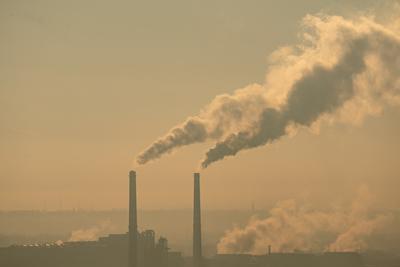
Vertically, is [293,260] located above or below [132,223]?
below

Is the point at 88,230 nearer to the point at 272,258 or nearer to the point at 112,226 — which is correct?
the point at 112,226

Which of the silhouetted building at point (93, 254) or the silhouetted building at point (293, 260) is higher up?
the silhouetted building at point (93, 254)

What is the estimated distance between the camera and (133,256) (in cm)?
4900

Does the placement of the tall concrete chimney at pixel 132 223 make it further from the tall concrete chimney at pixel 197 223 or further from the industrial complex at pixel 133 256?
the tall concrete chimney at pixel 197 223

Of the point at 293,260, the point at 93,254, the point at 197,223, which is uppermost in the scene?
the point at 197,223

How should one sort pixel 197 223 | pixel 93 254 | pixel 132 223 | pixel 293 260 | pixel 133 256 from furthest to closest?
pixel 293 260
pixel 93 254
pixel 132 223
pixel 197 223
pixel 133 256

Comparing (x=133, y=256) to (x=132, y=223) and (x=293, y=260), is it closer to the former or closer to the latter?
(x=132, y=223)

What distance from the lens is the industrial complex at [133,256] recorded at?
4941cm

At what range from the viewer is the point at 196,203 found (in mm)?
48688

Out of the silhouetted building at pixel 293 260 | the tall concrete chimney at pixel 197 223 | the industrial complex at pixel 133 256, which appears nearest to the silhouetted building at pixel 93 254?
the industrial complex at pixel 133 256

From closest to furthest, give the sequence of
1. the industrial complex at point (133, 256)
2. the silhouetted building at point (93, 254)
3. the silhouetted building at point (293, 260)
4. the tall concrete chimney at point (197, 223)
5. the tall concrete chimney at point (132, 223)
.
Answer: the tall concrete chimney at point (197, 223) → the tall concrete chimney at point (132, 223) → the industrial complex at point (133, 256) → the silhouetted building at point (93, 254) → the silhouetted building at point (293, 260)

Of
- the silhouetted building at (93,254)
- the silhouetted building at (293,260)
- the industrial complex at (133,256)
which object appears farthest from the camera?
the silhouetted building at (293,260)

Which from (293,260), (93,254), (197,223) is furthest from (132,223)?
(293,260)

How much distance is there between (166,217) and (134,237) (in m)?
121
